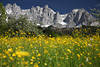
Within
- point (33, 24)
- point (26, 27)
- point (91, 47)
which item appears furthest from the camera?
point (33, 24)

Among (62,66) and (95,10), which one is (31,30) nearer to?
(95,10)

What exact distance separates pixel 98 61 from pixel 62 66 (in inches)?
33.4

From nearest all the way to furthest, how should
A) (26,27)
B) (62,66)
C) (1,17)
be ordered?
(62,66)
(26,27)
(1,17)

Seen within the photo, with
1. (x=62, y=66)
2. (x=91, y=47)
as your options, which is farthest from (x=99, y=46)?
(x=62, y=66)

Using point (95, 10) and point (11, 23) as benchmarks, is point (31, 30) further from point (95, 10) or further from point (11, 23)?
point (95, 10)

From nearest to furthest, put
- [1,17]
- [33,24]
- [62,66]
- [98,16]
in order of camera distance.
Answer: [62,66] < [98,16] < [33,24] < [1,17]

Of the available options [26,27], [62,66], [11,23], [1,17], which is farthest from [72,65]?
[1,17]

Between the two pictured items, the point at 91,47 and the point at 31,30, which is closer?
the point at 91,47

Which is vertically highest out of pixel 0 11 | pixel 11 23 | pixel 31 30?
pixel 0 11

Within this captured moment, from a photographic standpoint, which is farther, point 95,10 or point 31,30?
point 31,30

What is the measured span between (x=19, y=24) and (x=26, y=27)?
2.18 feet

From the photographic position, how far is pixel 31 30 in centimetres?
1011

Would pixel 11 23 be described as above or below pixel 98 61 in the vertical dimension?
above

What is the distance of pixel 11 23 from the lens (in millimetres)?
9977
